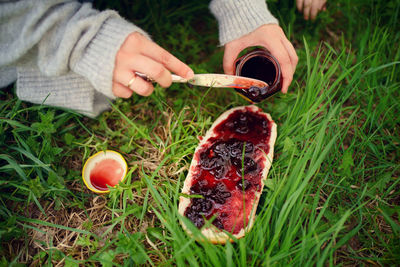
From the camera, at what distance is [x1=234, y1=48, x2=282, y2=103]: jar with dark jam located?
183cm

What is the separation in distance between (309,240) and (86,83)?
72.2 inches

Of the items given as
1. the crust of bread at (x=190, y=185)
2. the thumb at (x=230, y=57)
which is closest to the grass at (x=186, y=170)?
the crust of bread at (x=190, y=185)

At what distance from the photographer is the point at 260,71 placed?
1989 millimetres

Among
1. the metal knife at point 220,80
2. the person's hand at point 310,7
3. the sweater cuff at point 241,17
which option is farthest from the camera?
the person's hand at point 310,7

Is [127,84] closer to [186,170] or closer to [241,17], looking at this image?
[186,170]

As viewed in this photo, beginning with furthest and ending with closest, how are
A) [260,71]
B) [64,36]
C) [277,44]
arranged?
[260,71] → [277,44] → [64,36]

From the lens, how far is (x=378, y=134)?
7.13 ft

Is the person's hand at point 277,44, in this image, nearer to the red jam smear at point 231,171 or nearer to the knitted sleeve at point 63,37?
the red jam smear at point 231,171

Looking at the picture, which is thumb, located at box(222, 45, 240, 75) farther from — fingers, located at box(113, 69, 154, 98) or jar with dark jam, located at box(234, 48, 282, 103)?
fingers, located at box(113, 69, 154, 98)

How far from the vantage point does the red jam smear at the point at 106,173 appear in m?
2.04

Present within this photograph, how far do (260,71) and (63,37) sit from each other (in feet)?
4.44

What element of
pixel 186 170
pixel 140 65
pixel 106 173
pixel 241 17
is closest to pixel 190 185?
pixel 186 170

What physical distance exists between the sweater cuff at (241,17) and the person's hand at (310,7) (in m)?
0.58

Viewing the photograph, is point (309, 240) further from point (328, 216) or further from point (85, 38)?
point (85, 38)
